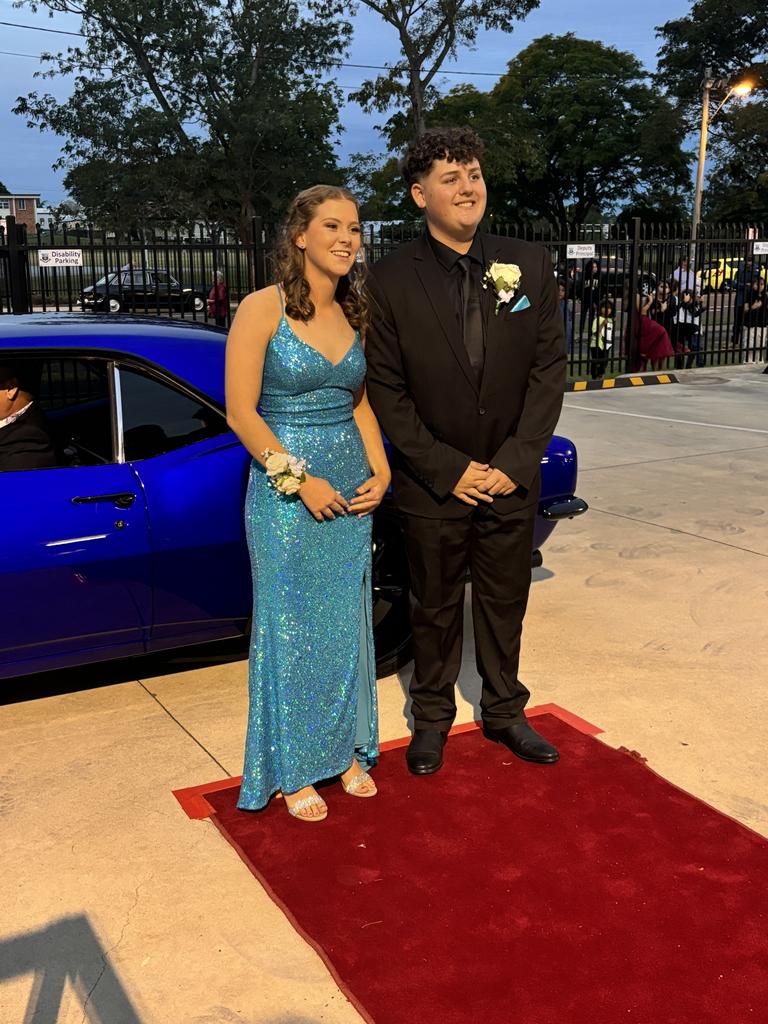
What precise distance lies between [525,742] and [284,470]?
1414 millimetres

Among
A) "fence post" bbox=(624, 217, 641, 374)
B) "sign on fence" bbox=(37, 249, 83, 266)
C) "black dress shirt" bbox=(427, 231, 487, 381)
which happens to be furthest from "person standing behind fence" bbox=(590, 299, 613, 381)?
"black dress shirt" bbox=(427, 231, 487, 381)

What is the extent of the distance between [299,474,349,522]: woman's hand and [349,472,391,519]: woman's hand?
0.07 meters

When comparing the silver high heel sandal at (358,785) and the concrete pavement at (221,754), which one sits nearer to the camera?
the concrete pavement at (221,754)

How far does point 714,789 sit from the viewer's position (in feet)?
11.7

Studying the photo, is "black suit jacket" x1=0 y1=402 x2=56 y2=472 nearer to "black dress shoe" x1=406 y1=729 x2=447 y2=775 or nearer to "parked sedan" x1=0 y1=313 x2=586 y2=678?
"parked sedan" x1=0 y1=313 x2=586 y2=678

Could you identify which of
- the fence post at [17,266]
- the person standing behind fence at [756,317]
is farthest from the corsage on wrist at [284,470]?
the person standing behind fence at [756,317]

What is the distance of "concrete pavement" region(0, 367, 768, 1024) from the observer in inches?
103

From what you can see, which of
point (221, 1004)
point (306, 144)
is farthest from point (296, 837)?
point (306, 144)

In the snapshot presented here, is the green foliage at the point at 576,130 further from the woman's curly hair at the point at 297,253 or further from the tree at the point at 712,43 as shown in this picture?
the woman's curly hair at the point at 297,253

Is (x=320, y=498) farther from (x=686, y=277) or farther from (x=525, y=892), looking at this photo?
(x=686, y=277)

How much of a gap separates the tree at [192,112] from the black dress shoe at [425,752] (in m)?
37.3

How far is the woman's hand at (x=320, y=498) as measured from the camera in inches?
123

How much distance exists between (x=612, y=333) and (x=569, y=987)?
14.4 meters

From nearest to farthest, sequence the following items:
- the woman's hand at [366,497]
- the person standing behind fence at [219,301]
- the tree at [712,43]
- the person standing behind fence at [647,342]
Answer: the woman's hand at [366,497], the person standing behind fence at [219,301], the person standing behind fence at [647,342], the tree at [712,43]
